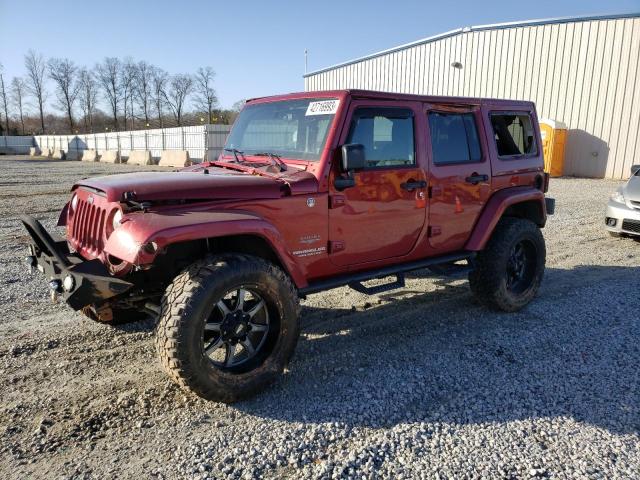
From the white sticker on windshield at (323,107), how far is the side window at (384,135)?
167 millimetres

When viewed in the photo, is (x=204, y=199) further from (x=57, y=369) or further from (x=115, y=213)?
(x=57, y=369)

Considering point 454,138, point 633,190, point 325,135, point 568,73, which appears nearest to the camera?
point 325,135

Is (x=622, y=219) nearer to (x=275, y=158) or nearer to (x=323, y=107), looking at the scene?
(x=323, y=107)

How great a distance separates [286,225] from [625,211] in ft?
22.6

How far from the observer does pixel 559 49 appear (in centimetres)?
1903

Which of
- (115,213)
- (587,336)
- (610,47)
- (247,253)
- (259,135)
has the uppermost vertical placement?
(610,47)

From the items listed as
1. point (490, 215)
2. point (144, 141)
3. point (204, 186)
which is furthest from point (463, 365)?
point (144, 141)

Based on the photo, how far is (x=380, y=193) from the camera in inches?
150

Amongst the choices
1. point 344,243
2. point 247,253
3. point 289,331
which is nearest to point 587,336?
point 344,243

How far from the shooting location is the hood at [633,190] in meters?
7.81

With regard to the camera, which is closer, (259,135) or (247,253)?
(247,253)

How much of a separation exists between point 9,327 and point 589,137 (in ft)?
68.0

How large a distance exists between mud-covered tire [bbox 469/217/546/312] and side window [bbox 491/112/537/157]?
0.73 meters

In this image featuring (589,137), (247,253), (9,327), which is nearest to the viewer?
(247,253)
